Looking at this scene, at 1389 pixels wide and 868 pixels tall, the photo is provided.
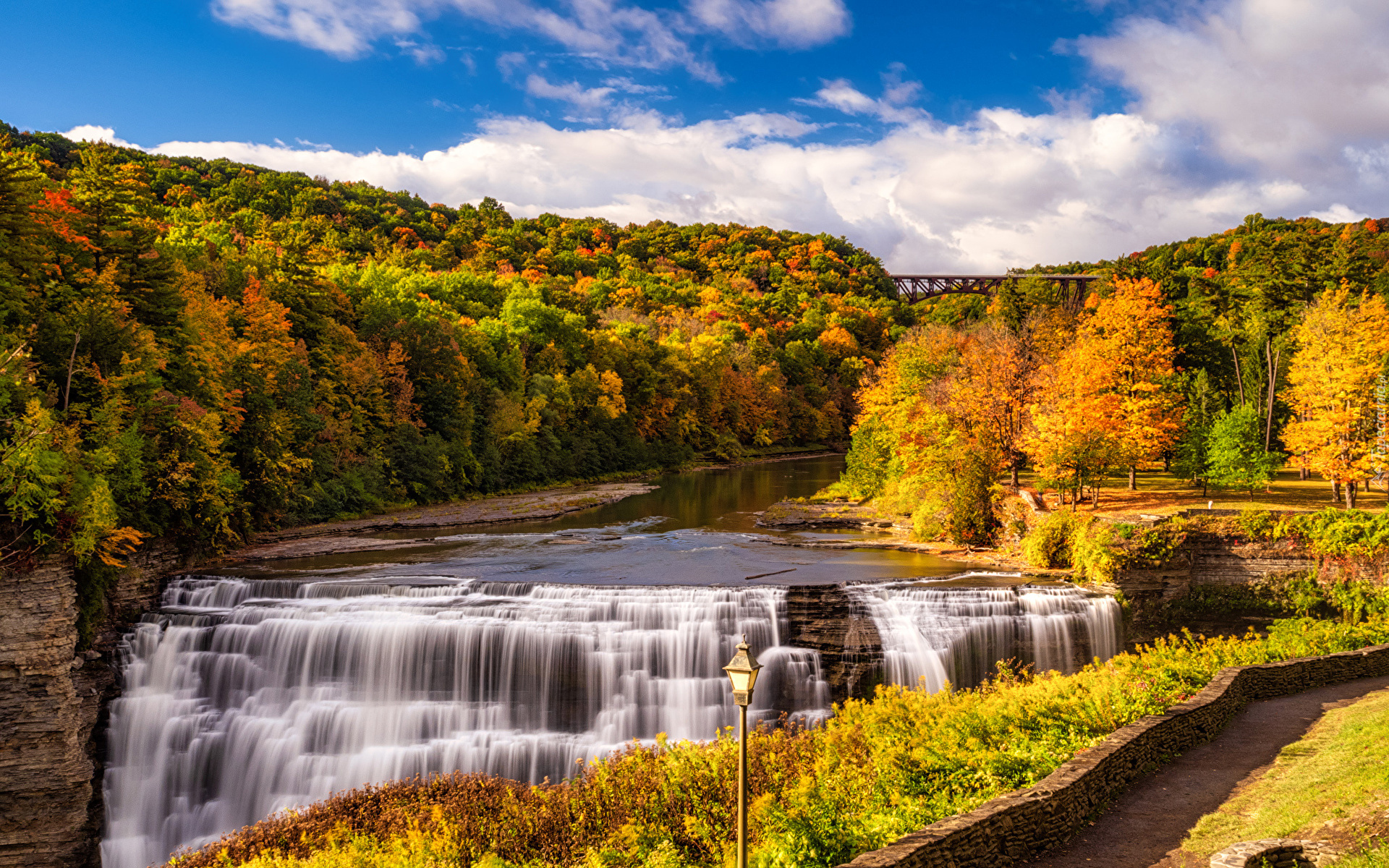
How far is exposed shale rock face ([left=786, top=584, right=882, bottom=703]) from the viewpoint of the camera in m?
20.7

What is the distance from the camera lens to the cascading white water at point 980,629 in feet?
68.7

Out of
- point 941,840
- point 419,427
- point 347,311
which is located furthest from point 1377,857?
point 347,311

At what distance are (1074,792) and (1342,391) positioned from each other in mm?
25610

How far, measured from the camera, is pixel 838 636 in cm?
2138

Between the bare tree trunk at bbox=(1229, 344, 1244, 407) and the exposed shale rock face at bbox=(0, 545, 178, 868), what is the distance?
47.9m

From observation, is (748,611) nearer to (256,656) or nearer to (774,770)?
(774,770)

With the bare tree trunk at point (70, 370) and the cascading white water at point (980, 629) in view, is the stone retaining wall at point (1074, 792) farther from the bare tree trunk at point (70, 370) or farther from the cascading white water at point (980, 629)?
the bare tree trunk at point (70, 370)

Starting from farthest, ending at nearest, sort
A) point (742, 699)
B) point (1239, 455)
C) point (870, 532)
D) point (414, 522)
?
point (414, 522), point (870, 532), point (1239, 455), point (742, 699)

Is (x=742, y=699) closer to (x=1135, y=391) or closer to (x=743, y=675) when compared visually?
(x=743, y=675)

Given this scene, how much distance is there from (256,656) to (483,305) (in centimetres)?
4643

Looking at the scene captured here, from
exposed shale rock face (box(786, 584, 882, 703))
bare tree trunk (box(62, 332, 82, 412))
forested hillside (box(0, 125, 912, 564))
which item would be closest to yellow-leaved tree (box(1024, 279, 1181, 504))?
exposed shale rock face (box(786, 584, 882, 703))

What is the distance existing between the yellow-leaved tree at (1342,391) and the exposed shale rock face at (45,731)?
37.3m

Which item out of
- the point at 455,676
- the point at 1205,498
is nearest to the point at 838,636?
the point at 455,676

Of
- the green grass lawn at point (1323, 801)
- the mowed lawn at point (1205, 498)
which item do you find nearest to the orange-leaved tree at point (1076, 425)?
the mowed lawn at point (1205, 498)
